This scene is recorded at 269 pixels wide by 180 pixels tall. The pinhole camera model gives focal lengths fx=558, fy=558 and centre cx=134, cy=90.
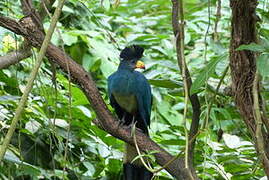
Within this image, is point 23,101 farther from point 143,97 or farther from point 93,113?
point 143,97

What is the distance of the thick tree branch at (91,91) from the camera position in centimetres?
211

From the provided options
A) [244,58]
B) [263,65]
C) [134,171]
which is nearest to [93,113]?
[134,171]

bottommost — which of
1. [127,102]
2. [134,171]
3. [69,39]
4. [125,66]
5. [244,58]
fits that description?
[134,171]

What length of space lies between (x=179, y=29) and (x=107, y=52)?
209cm

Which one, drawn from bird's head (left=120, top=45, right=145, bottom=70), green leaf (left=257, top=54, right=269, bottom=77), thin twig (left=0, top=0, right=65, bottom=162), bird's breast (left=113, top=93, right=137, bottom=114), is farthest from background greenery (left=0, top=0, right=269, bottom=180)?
thin twig (left=0, top=0, right=65, bottom=162)

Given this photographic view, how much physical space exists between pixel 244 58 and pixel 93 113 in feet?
4.10

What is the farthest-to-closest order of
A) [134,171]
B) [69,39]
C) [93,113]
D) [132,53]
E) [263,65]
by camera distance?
[69,39]
[132,53]
[93,113]
[134,171]
[263,65]

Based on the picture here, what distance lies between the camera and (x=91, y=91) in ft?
7.22

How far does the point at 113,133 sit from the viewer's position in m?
2.36

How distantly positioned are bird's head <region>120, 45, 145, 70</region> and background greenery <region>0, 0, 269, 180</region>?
111 millimetres

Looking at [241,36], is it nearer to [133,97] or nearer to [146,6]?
[133,97]

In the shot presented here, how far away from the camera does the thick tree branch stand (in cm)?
211

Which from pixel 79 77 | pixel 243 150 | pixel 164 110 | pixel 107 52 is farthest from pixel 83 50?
pixel 79 77

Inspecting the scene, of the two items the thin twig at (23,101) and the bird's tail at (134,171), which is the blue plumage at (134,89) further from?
the thin twig at (23,101)
